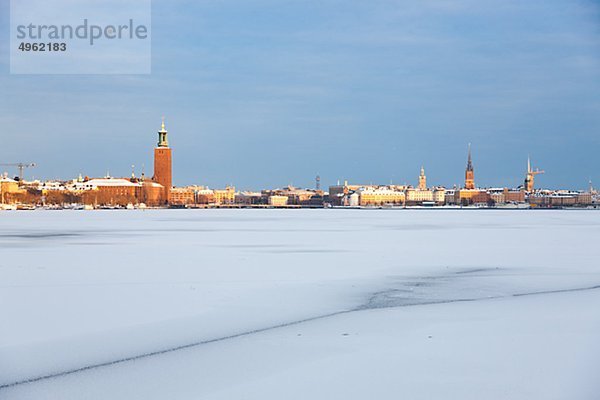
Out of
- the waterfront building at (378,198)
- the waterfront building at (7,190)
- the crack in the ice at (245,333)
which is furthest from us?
the waterfront building at (378,198)

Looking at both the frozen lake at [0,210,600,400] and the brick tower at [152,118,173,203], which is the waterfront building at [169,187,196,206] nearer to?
the brick tower at [152,118,173,203]

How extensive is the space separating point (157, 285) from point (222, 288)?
995mm

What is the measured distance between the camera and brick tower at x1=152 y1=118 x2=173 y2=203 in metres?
162

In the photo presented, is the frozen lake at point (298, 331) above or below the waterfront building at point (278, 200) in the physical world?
above

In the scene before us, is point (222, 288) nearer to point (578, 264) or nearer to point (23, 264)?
point (23, 264)

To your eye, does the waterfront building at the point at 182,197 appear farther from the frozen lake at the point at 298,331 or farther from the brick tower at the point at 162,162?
the frozen lake at the point at 298,331

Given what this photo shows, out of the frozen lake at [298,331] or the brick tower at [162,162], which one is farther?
the brick tower at [162,162]

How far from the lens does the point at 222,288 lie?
33.8 feet

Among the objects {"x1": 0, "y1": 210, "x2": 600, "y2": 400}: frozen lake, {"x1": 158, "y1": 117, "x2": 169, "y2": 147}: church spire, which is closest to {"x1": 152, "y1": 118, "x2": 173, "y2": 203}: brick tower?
{"x1": 158, "y1": 117, "x2": 169, "y2": 147}: church spire

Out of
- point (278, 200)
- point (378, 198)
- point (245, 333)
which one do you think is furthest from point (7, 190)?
point (245, 333)

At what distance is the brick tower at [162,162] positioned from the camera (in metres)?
162

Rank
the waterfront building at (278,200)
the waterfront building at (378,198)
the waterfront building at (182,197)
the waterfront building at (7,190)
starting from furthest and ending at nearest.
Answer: the waterfront building at (278,200), the waterfront building at (378,198), the waterfront building at (182,197), the waterfront building at (7,190)

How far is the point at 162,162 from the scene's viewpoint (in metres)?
162

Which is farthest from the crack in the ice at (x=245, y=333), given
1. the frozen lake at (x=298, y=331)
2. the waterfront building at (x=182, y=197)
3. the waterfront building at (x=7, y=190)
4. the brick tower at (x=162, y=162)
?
the waterfront building at (x=182, y=197)
